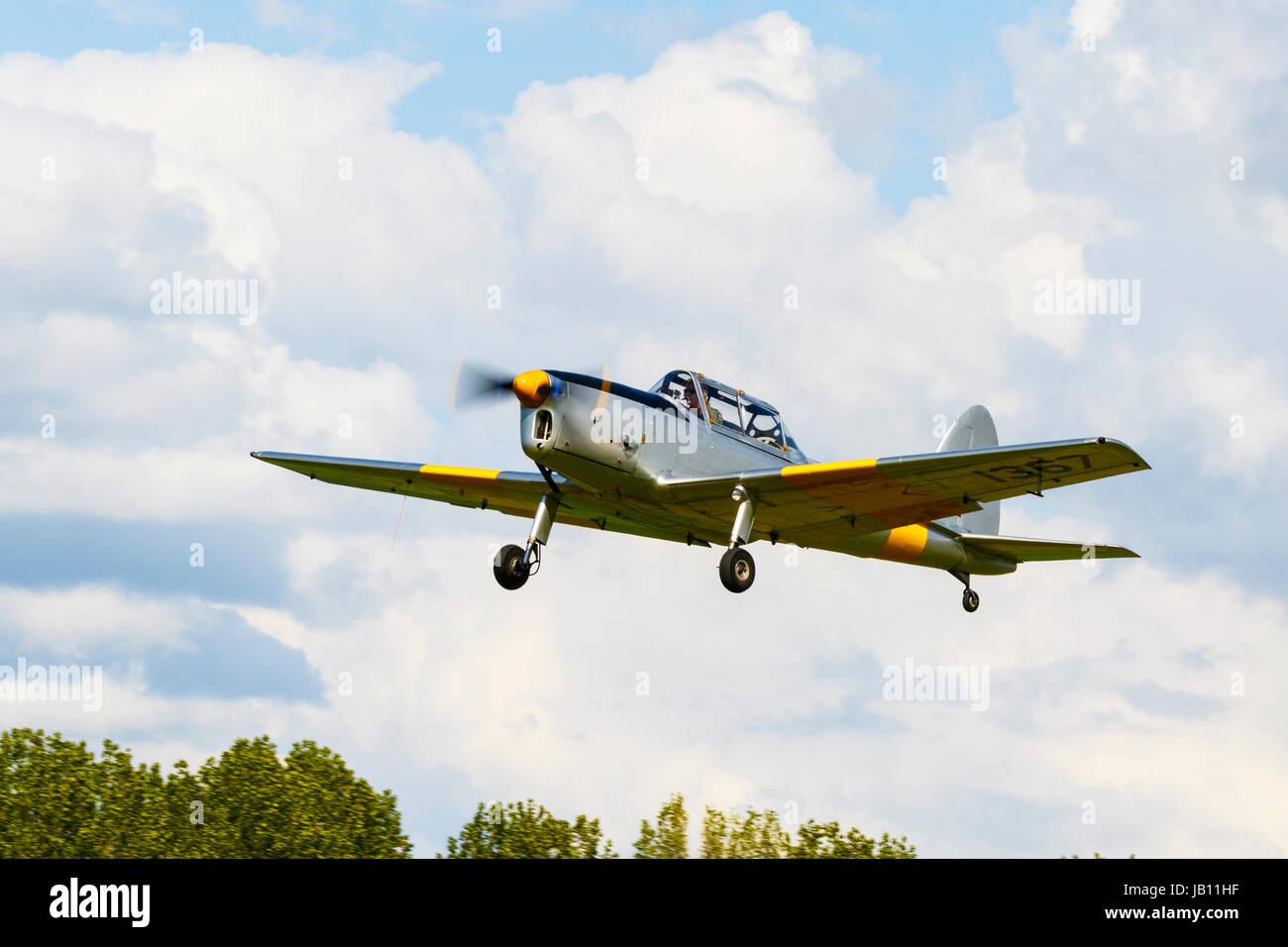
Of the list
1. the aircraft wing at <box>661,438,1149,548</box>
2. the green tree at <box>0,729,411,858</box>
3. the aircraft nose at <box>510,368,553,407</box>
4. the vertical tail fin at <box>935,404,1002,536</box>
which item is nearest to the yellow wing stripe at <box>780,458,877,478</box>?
the aircraft wing at <box>661,438,1149,548</box>

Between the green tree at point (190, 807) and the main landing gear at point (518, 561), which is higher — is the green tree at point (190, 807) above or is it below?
below

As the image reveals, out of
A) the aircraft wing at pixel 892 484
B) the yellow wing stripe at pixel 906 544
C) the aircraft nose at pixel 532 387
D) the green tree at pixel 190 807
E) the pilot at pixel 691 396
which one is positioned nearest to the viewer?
the aircraft wing at pixel 892 484

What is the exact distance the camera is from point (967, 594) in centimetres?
2375

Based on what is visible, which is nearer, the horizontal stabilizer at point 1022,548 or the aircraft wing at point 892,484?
the aircraft wing at point 892,484

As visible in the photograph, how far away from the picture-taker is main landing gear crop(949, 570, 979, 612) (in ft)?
77.4

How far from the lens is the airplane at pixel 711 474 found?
18047 mm

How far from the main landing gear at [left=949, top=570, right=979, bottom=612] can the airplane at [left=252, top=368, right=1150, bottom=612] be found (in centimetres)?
172

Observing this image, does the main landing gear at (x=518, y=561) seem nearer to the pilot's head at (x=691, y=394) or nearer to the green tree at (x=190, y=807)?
the pilot's head at (x=691, y=394)

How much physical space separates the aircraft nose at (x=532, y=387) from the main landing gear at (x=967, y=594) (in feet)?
30.0

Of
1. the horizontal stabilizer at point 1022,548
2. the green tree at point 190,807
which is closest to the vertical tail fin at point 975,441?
the horizontal stabilizer at point 1022,548

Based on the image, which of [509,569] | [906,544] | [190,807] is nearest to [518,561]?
[509,569]
